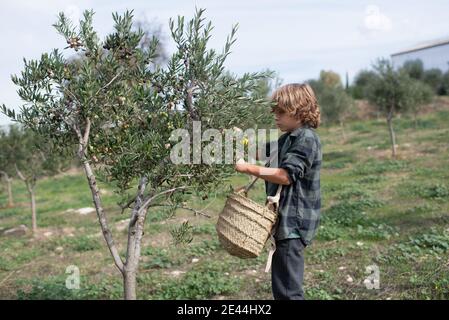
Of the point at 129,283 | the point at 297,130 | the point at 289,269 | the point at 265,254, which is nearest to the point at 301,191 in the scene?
the point at 297,130

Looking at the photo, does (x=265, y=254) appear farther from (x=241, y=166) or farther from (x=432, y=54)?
(x=432, y=54)

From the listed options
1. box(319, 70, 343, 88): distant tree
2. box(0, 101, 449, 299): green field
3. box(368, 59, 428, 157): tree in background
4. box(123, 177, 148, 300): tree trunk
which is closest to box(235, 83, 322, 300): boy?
box(0, 101, 449, 299): green field

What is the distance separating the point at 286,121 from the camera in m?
4.01

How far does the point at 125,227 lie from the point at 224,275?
15.9ft

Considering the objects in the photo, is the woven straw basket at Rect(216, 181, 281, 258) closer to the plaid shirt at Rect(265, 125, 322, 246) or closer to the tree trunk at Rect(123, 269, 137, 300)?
the plaid shirt at Rect(265, 125, 322, 246)

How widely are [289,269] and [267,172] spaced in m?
0.79

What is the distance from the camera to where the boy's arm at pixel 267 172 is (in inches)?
146

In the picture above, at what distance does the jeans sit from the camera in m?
3.87

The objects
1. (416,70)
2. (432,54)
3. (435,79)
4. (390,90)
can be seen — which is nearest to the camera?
(390,90)

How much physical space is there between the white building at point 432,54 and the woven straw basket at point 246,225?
Answer: 1884 inches

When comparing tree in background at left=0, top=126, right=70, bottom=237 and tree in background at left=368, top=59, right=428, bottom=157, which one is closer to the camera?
tree in background at left=0, top=126, right=70, bottom=237

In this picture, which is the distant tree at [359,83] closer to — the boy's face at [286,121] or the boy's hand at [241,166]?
Answer: the boy's face at [286,121]

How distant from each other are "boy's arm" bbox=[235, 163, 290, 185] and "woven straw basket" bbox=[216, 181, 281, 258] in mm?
146

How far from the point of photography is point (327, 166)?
19.9m
